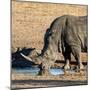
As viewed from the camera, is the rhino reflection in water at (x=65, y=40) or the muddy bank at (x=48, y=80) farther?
the rhino reflection in water at (x=65, y=40)

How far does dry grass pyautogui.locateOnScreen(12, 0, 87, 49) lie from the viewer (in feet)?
10.5

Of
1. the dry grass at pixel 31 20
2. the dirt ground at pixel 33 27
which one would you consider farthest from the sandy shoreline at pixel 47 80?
the dry grass at pixel 31 20

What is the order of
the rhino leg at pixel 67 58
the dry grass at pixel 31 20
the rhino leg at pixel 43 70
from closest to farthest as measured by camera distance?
the dry grass at pixel 31 20
the rhino leg at pixel 43 70
the rhino leg at pixel 67 58

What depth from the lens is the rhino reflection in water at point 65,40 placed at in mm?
3350

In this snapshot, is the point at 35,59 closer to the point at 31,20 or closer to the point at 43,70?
the point at 43,70

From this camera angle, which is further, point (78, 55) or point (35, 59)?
point (78, 55)

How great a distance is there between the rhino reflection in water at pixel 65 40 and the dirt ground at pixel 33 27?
7cm

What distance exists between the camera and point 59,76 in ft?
11.1

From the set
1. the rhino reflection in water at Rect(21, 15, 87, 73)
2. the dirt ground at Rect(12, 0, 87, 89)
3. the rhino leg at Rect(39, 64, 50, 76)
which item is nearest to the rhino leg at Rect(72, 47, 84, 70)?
the rhino reflection in water at Rect(21, 15, 87, 73)

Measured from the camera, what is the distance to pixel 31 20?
10.8ft

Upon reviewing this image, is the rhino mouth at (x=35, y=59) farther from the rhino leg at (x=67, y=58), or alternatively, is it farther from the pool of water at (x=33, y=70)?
the rhino leg at (x=67, y=58)

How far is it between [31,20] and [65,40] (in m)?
0.47

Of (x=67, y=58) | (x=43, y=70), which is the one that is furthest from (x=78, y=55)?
(x=43, y=70)

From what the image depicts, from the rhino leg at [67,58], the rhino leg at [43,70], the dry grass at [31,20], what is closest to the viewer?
the dry grass at [31,20]
